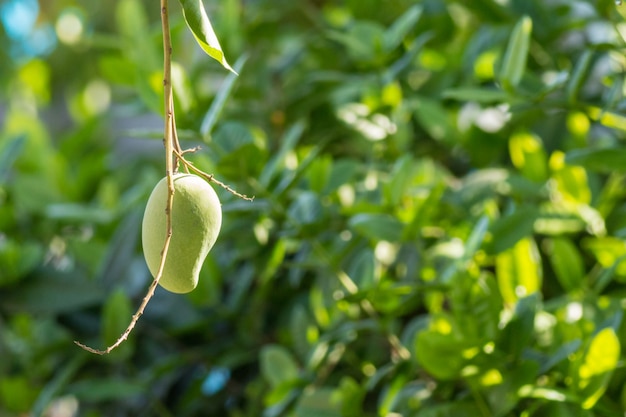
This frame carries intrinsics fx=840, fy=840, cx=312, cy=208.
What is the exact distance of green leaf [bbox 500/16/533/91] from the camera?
50 cm

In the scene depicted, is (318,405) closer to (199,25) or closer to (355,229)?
(355,229)

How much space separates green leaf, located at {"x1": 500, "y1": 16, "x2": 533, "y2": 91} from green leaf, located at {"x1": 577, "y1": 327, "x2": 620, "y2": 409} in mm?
170

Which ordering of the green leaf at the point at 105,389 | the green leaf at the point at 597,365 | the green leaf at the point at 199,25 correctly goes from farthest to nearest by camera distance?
1. the green leaf at the point at 105,389
2. the green leaf at the point at 597,365
3. the green leaf at the point at 199,25

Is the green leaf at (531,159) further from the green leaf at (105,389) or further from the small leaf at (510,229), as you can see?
the green leaf at (105,389)

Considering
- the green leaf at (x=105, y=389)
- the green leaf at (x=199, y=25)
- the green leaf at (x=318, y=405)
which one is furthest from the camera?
the green leaf at (x=105, y=389)

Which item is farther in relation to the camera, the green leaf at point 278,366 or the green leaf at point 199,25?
the green leaf at point 278,366

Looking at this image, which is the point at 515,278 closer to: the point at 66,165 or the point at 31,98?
the point at 66,165

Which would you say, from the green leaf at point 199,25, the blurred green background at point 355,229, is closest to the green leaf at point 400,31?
the blurred green background at point 355,229

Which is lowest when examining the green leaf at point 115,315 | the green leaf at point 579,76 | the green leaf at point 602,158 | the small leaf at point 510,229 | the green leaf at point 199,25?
the green leaf at point 115,315

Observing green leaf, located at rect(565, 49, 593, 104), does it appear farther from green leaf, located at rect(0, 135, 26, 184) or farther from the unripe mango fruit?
green leaf, located at rect(0, 135, 26, 184)

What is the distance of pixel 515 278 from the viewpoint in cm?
53

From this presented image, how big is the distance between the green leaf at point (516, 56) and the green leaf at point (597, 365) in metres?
0.17

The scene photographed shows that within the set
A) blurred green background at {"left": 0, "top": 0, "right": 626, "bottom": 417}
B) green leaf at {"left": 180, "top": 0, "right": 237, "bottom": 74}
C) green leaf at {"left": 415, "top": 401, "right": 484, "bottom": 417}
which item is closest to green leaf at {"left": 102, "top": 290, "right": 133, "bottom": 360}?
blurred green background at {"left": 0, "top": 0, "right": 626, "bottom": 417}

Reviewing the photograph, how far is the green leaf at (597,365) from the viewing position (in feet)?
1.34
